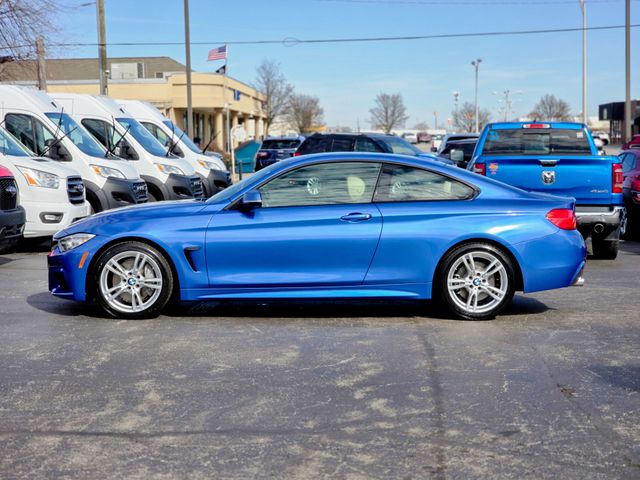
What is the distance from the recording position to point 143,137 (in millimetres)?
19406

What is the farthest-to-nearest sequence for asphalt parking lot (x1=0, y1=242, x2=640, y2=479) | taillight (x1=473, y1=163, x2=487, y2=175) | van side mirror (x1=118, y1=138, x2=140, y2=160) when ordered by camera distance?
van side mirror (x1=118, y1=138, x2=140, y2=160) < taillight (x1=473, y1=163, x2=487, y2=175) < asphalt parking lot (x1=0, y1=242, x2=640, y2=479)

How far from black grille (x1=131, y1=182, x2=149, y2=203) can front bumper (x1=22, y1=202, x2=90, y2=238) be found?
6.78ft

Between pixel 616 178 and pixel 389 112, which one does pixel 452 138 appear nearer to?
pixel 616 178

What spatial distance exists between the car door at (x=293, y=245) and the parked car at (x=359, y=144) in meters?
12.7

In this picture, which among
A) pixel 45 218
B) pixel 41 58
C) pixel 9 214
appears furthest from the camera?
pixel 41 58

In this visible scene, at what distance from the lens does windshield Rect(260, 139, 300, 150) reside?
125ft

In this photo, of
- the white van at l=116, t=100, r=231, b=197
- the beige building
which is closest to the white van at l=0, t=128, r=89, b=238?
the white van at l=116, t=100, r=231, b=197

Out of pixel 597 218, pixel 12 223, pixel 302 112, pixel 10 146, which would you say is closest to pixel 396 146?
pixel 10 146

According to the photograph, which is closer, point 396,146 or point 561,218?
point 561,218

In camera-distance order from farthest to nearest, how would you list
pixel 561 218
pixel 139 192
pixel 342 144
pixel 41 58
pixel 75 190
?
pixel 41 58, pixel 342 144, pixel 139 192, pixel 75 190, pixel 561 218

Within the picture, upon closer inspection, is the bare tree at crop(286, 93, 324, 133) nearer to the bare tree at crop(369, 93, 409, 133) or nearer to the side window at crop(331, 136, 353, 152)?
the bare tree at crop(369, 93, 409, 133)

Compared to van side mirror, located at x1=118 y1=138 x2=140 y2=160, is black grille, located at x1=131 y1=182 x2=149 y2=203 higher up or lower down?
lower down

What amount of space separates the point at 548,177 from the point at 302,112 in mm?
106919

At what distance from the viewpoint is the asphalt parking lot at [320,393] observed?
4.64 meters
